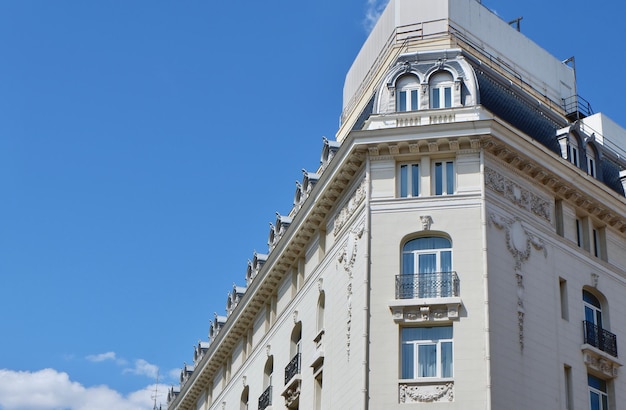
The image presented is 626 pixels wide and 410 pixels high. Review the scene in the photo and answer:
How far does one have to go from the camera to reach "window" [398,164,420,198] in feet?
134

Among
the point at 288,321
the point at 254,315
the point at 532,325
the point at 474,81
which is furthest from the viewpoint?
the point at 254,315

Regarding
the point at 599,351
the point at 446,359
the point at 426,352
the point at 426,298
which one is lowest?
the point at 446,359

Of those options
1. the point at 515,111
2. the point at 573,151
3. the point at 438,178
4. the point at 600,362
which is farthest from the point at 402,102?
the point at 600,362

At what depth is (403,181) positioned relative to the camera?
135 feet

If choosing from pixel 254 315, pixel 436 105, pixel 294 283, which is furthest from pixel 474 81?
pixel 254 315

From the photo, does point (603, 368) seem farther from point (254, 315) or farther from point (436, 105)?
point (254, 315)

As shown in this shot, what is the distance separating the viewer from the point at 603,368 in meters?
41.5

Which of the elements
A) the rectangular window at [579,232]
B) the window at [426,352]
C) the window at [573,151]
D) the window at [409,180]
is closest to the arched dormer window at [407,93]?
the window at [409,180]

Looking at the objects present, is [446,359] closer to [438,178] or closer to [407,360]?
[407,360]

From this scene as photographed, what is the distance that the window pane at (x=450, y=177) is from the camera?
4062 cm

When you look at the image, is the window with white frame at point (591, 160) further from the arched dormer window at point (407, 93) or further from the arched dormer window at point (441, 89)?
the arched dormer window at point (407, 93)

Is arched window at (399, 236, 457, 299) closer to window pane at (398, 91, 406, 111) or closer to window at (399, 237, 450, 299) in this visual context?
window at (399, 237, 450, 299)

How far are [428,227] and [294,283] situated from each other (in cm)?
1072

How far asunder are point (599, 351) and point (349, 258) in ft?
31.9
